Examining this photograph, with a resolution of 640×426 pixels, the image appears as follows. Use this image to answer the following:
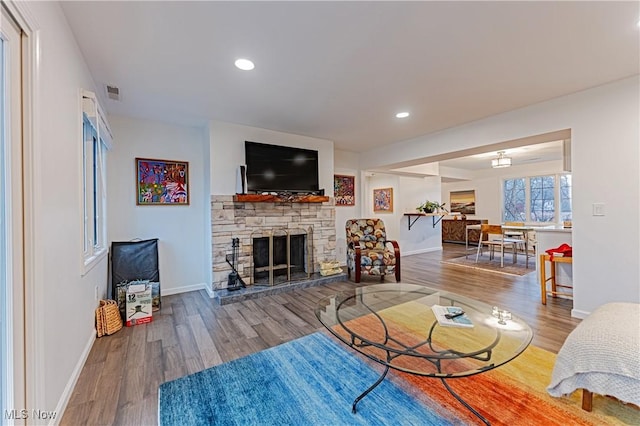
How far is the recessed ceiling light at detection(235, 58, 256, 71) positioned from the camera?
2181 mm

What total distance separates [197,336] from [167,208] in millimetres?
1944

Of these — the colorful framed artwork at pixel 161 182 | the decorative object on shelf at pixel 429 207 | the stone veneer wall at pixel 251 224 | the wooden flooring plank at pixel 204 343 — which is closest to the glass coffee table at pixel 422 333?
the wooden flooring plank at pixel 204 343

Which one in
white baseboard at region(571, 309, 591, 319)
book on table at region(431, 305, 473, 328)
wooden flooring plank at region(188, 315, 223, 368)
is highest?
book on table at region(431, 305, 473, 328)

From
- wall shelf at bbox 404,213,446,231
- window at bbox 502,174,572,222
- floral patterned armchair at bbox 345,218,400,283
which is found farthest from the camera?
window at bbox 502,174,572,222

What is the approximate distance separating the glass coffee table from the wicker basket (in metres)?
2.00

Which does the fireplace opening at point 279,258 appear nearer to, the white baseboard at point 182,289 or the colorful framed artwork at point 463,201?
the white baseboard at point 182,289

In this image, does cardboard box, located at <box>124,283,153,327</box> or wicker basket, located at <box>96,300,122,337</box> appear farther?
cardboard box, located at <box>124,283,153,327</box>

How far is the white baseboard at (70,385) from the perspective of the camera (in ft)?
4.87

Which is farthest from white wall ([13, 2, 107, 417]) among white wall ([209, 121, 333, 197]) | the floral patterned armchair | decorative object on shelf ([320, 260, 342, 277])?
the floral patterned armchair

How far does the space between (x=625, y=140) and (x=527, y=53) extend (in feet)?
4.79

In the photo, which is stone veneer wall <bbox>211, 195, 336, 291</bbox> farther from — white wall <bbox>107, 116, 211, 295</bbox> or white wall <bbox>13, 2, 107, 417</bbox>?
white wall <bbox>13, 2, 107, 417</bbox>

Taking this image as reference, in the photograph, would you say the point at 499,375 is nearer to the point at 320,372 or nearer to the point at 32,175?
the point at 320,372

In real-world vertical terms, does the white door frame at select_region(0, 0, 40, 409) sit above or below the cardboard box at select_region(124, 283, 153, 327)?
above

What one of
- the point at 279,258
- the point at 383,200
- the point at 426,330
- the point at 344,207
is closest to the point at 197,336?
the point at 279,258
